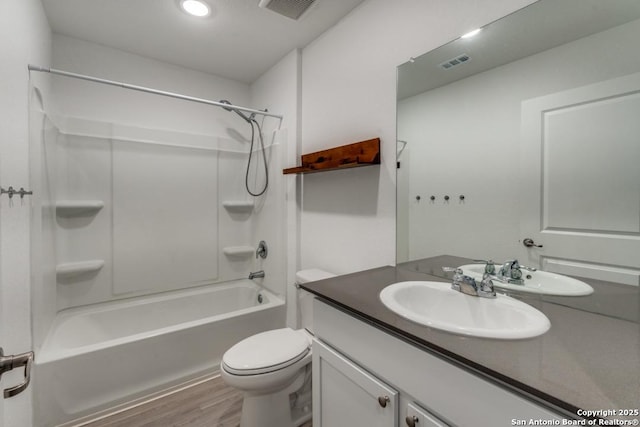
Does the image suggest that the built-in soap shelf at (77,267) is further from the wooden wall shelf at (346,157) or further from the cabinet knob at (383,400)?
the cabinet knob at (383,400)

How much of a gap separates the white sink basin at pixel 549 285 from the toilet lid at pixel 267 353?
3.37 ft

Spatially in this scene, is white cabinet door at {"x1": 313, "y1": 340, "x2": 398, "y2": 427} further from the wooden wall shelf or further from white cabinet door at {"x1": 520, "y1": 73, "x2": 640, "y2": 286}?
the wooden wall shelf

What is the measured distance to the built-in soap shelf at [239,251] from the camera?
2738 mm

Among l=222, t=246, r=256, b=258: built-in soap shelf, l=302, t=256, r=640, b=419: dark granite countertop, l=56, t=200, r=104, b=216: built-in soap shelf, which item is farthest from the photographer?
l=222, t=246, r=256, b=258: built-in soap shelf

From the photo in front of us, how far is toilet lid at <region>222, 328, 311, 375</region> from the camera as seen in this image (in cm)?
135

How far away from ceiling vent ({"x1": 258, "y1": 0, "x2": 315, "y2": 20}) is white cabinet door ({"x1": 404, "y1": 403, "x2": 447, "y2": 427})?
77.7 inches

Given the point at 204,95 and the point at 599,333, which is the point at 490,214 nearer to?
the point at 599,333

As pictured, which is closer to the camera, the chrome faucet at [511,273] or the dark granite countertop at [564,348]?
the dark granite countertop at [564,348]

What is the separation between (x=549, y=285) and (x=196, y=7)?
237cm

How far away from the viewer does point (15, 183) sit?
1248 mm

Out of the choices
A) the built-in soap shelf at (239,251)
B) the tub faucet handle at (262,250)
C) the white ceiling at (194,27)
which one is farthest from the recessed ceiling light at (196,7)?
the built-in soap shelf at (239,251)

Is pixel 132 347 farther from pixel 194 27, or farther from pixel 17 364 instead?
pixel 194 27

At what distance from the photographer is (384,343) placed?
87 cm

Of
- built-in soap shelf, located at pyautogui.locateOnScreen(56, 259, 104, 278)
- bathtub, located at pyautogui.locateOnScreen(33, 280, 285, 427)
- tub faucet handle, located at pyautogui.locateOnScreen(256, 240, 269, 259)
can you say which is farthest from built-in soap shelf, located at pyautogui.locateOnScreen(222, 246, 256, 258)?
built-in soap shelf, located at pyautogui.locateOnScreen(56, 259, 104, 278)
